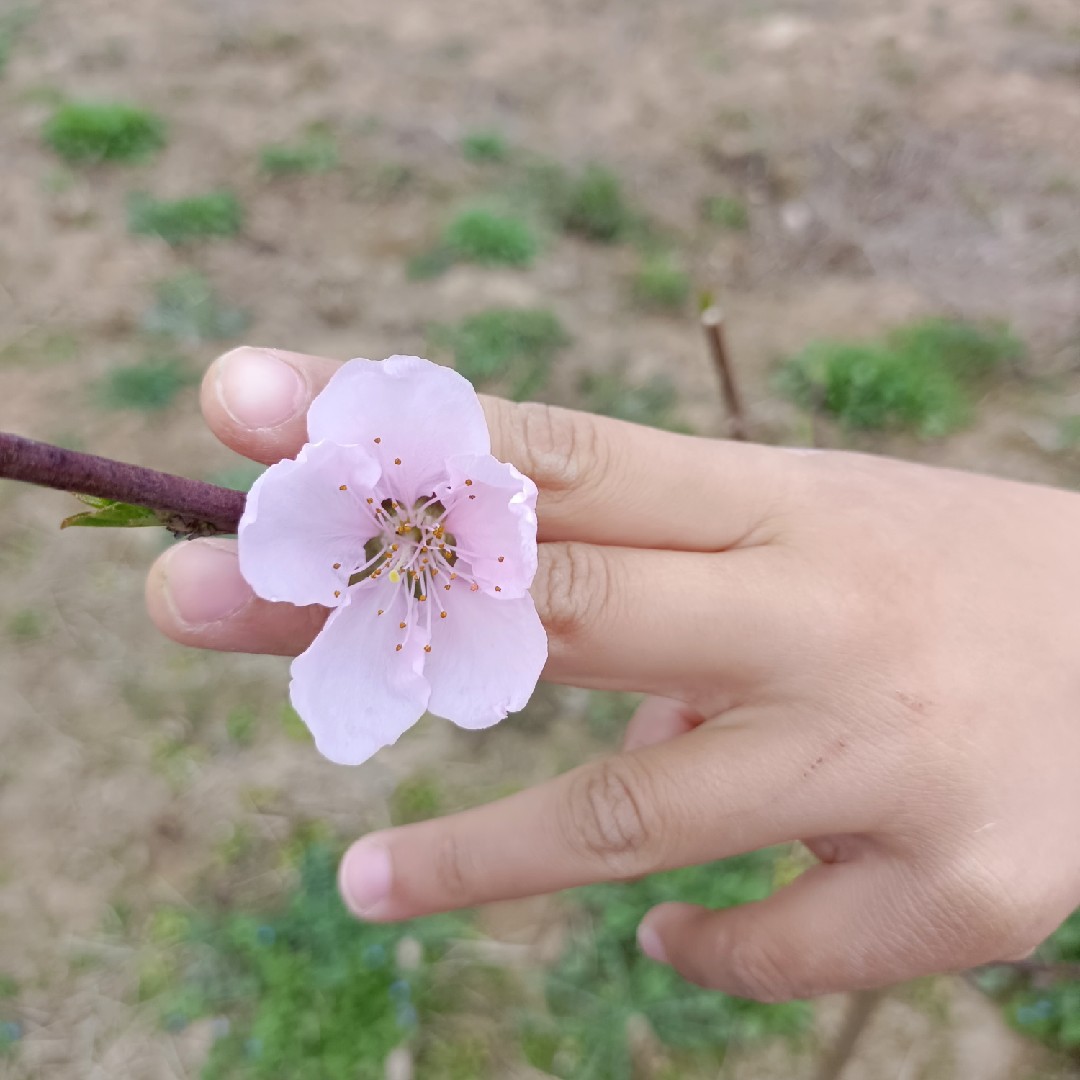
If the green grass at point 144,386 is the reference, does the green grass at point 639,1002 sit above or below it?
below

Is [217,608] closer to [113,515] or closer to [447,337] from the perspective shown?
[113,515]

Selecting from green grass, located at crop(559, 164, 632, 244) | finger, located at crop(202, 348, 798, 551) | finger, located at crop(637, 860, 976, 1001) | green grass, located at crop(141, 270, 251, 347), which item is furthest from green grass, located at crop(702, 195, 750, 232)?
finger, located at crop(637, 860, 976, 1001)

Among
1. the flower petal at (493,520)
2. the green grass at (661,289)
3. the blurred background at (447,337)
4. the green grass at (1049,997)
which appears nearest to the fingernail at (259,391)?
the flower petal at (493,520)

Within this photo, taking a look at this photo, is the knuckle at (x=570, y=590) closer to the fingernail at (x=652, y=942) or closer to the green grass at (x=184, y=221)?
the fingernail at (x=652, y=942)

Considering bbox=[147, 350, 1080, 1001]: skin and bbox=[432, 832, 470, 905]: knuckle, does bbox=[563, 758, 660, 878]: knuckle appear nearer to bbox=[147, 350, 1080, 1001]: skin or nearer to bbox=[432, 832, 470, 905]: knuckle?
bbox=[147, 350, 1080, 1001]: skin

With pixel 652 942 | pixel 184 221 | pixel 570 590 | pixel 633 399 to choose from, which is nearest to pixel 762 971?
pixel 652 942

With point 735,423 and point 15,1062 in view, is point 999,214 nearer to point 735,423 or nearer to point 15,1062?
point 735,423

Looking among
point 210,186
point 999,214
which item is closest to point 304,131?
point 210,186
